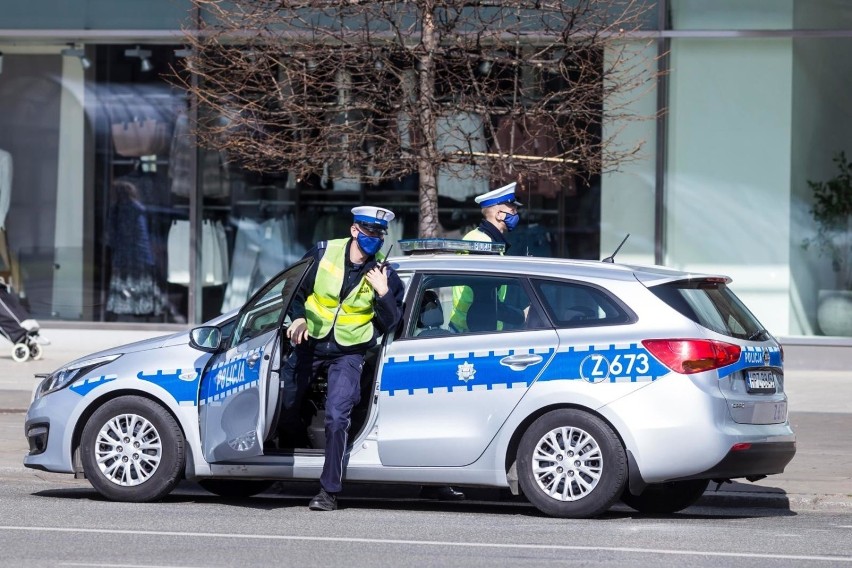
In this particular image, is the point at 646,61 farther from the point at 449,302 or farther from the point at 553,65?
the point at 449,302

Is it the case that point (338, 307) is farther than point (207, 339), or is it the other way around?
point (207, 339)

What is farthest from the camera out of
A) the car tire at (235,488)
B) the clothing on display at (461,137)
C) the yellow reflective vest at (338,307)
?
the clothing on display at (461,137)

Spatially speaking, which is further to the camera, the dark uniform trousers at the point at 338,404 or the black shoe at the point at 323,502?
the black shoe at the point at 323,502

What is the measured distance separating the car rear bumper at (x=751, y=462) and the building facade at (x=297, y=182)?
8.03 meters

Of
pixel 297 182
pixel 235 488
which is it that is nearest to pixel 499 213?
pixel 235 488

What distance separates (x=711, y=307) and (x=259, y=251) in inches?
403

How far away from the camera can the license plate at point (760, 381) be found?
831 cm

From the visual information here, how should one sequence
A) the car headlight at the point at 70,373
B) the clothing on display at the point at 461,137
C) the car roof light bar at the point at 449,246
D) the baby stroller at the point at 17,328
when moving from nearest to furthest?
the car roof light bar at the point at 449,246
the car headlight at the point at 70,373
the clothing on display at the point at 461,137
the baby stroller at the point at 17,328

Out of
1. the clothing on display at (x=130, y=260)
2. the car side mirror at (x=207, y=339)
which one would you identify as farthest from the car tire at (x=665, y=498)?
the clothing on display at (x=130, y=260)

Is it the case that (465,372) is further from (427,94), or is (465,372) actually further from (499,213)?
(427,94)

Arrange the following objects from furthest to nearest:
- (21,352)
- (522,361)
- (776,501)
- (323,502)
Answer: (21,352), (776,501), (323,502), (522,361)

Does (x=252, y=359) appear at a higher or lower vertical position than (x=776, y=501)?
higher

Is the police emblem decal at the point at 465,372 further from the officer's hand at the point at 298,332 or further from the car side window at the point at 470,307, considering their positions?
the officer's hand at the point at 298,332

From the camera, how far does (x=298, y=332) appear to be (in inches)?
337
